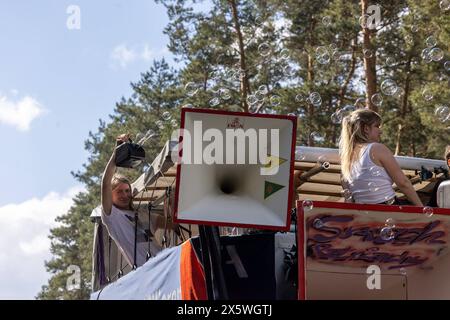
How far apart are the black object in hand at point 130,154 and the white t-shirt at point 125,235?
35.2 inches

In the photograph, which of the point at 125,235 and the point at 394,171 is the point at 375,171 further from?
the point at 125,235

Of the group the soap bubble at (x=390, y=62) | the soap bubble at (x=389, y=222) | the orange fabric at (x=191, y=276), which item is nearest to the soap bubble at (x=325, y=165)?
the soap bubble at (x=389, y=222)

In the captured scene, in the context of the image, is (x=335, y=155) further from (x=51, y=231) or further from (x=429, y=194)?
(x=51, y=231)

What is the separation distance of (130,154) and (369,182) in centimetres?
167

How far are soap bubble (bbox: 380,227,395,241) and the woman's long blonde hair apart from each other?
0.65 metres

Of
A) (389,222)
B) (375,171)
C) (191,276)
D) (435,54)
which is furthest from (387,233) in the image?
(435,54)

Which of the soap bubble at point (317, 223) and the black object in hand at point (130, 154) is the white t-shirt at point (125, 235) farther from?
the soap bubble at point (317, 223)

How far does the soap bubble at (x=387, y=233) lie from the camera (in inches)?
230

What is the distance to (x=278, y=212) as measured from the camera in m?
5.84

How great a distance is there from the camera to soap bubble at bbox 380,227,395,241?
584cm

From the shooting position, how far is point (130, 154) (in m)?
6.84

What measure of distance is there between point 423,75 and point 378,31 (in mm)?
1685

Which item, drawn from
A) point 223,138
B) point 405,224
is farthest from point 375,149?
point 223,138

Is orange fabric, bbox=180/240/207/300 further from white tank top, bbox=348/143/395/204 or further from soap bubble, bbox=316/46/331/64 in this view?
soap bubble, bbox=316/46/331/64
